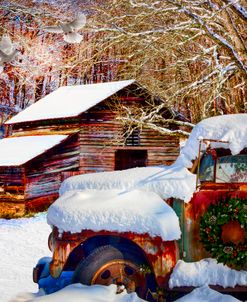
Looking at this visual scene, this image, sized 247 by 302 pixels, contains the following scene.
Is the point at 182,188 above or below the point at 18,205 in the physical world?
above

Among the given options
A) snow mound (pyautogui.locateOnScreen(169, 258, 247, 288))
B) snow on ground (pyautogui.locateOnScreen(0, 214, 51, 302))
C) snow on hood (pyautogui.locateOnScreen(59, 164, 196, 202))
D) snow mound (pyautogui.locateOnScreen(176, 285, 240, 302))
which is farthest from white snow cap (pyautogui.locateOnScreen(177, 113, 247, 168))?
snow on ground (pyautogui.locateOnScreen(0, 214, 51, 302))

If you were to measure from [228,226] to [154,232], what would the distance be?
0.89 meters

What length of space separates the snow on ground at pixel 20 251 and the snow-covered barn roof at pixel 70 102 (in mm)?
6564

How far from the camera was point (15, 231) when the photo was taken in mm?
14289

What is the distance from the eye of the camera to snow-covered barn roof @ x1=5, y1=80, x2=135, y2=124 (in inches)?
863

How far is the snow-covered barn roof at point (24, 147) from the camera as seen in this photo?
62.1ft

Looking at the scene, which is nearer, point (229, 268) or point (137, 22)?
point (229, 268)

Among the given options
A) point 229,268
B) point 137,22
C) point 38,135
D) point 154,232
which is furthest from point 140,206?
point 38,135

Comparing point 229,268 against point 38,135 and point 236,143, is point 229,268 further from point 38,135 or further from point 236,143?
point 38,135

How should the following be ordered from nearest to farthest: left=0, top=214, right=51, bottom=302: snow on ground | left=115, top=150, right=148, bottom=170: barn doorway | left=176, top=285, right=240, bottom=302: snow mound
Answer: left=176, top=285, right=240, bottom=302: snow mound < left=0, top=214, right=51, bottom=302: snow on ground < left=115, top=150, right=148, bottom=170: barn doorway

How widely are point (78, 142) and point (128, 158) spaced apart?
392 cm

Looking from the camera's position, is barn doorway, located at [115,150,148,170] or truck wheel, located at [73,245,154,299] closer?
truck wheel, located at [73,245,154,299]

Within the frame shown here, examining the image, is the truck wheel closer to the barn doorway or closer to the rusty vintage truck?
the rusty vintage truck

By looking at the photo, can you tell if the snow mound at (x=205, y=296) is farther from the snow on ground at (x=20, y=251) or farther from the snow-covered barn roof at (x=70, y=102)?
the snow-covered barn roof at (x=70, y=102)
